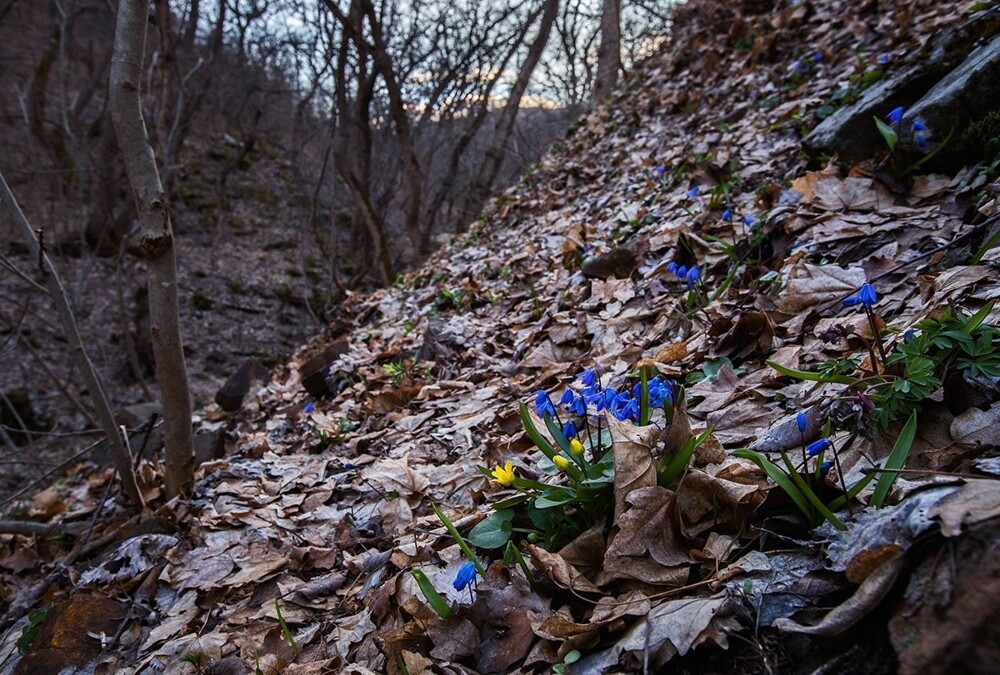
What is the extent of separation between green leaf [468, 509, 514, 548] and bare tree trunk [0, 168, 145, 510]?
7.43ft

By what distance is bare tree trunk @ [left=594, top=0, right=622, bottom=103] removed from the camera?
9.72 metres

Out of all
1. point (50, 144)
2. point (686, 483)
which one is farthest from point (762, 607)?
point (50, 144)

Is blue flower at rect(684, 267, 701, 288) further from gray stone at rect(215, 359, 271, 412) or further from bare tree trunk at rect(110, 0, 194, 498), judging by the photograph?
gray stone at rect(215, 359, 271, 412)

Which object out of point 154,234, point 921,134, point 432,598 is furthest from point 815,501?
point 154,234

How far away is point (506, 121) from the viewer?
1105cm

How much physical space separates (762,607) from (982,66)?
8.47ft

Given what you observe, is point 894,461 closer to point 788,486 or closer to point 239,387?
point 788,486

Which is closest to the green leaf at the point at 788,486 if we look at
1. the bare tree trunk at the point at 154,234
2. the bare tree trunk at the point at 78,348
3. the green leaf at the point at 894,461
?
the green leaf at the point at 894,461

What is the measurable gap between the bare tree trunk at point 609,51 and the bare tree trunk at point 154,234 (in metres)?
8.27

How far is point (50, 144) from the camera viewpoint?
10.9 m

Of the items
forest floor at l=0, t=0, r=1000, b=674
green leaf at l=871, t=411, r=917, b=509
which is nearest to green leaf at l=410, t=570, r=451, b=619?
forest floor at l=0, t=0, r=1000, b=674

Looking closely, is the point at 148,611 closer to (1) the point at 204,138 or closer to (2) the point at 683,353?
(2) the point at 683,353

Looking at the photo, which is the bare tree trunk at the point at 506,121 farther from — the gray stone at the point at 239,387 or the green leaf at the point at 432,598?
the green leaf at the point at 432,598

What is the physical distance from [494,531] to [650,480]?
45 centimetres
